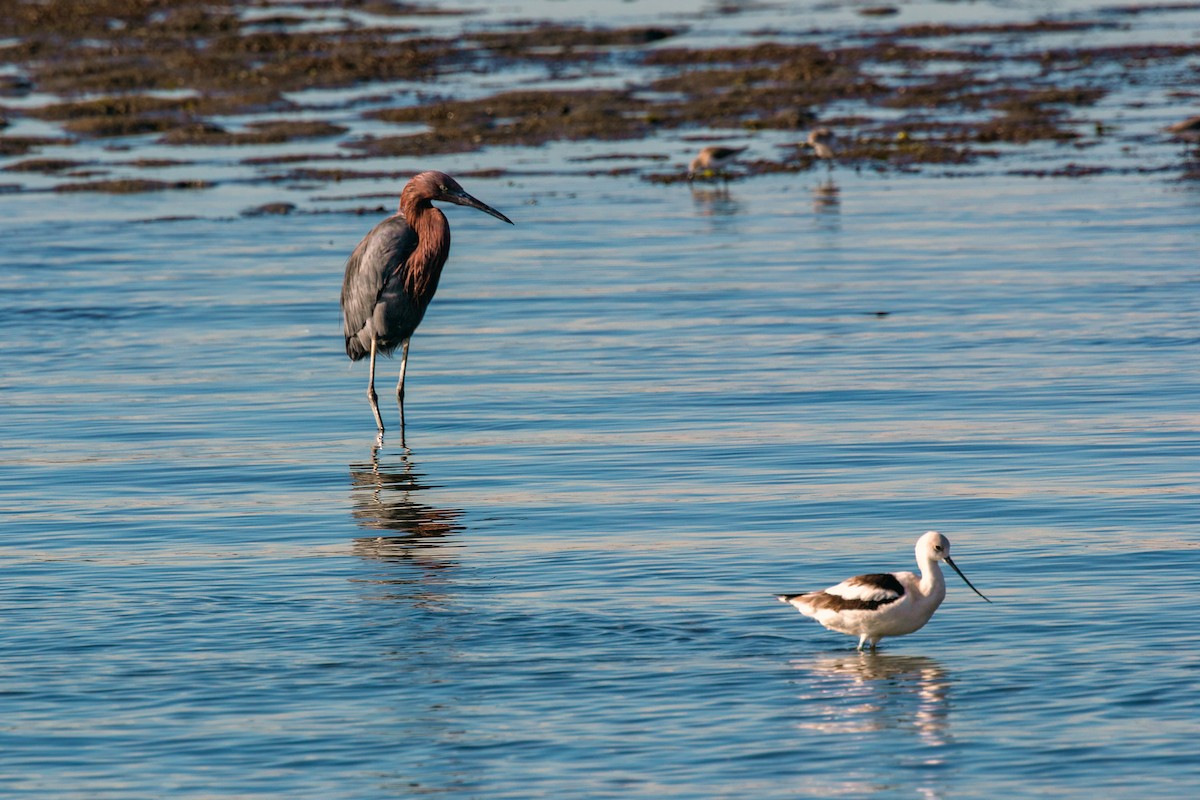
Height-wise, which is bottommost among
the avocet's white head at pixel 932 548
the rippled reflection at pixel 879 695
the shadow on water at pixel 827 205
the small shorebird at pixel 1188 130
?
the rippled reflection at pixel 879 695

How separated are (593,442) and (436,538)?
9.80 ft

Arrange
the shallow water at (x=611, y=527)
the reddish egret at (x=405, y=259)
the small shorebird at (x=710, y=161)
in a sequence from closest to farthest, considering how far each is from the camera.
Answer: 1. the shallow water at (x=611, y=527)
2. the reddish egret at (x=405, y=259)
3. the small shorebird at (x=710, y=161)

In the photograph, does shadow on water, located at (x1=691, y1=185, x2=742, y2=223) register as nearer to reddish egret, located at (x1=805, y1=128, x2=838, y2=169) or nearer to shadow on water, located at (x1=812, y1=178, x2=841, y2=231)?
shadow on water, located at (x1=812, y1=178, x2=841, y2=231)

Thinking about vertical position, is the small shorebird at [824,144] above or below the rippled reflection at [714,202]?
above

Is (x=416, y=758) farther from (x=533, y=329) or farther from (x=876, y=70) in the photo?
(x=876, y=70)

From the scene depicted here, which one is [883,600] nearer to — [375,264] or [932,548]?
[932,548]

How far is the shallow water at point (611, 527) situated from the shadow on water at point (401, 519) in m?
0.04

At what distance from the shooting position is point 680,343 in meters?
19.6

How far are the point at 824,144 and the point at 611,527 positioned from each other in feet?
80.5

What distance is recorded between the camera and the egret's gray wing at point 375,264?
16344 millimetres

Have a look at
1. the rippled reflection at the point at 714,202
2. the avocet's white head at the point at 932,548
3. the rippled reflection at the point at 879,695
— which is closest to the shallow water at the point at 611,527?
the rippled reflection at the point at 879,695

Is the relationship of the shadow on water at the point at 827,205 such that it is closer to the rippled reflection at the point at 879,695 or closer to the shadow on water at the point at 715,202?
the shadow on water at the point at 715,202

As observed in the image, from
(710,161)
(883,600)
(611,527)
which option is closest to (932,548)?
(883,600)

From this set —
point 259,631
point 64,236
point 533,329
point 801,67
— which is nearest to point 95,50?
point 801,67
